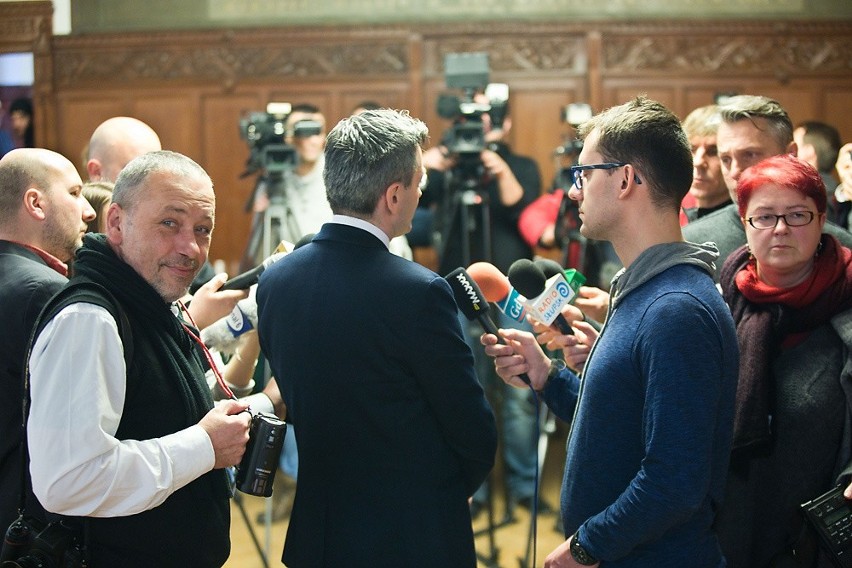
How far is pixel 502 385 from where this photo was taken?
3686 mm

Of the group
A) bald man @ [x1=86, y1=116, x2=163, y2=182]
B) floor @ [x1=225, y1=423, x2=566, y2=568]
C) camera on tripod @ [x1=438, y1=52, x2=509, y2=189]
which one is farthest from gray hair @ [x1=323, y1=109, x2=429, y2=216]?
camera on tripod @ [x1=438, y1=52, x2=509, y2=189]

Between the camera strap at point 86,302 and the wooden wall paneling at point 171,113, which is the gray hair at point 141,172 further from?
the wooden wall paneling at point 171,113

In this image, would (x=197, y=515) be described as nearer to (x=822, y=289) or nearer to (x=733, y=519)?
(x=733, y=519)

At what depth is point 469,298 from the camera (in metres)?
1.81

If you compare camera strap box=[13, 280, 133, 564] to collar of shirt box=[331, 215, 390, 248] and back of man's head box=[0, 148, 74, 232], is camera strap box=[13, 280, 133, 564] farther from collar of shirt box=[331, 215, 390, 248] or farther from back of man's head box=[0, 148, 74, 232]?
back of man's head box=[0, 148, 74, 232]

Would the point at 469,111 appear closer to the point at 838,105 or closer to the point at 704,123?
the point at 704,123

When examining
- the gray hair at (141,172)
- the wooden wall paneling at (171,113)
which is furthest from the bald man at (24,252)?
the wooden wall paneling at (171,113)

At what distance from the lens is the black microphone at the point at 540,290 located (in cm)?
189

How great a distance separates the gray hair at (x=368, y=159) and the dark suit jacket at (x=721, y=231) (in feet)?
3.38

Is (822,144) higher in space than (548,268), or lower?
higher

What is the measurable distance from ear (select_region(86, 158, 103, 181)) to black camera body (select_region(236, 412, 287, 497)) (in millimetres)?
1633

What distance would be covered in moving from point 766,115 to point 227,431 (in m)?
1.69

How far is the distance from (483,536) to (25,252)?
6.84 feet

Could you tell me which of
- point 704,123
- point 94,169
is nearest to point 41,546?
point 94,169
